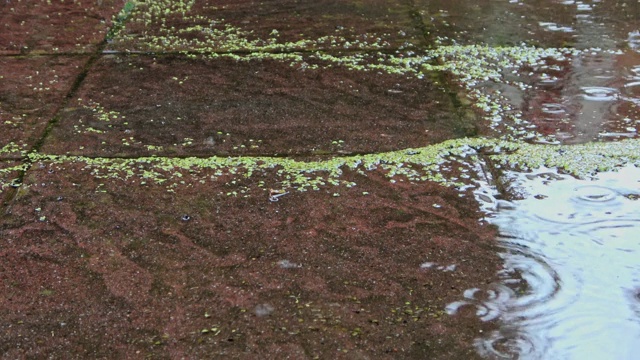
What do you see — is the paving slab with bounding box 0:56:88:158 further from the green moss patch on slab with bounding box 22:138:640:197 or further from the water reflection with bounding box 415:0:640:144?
the water reflection with bounding box 415:0:640:144

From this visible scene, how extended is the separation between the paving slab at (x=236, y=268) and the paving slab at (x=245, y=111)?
0.32 m

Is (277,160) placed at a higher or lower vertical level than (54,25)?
higher

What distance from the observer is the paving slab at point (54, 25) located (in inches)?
175

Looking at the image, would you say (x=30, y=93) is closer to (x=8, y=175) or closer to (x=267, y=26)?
(x=8, y=175)

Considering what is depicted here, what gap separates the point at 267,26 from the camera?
483 cm

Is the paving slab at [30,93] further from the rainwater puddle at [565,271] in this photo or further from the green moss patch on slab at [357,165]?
the rainwater puddle at [565,271]

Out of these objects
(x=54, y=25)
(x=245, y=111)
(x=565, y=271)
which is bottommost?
(x=54, y=25)

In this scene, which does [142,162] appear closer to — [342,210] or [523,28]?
[342,210]

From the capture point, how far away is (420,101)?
3676 mm

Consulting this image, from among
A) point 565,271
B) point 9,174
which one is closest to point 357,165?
point 565,271

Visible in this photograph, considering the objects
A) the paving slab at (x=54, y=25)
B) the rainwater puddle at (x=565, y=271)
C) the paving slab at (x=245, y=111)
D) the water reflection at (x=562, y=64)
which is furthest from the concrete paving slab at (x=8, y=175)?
the water reflection at (x=562, y=64)

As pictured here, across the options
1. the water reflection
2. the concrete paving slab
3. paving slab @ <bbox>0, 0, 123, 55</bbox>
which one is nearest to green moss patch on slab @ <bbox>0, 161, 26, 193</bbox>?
the concrete paving slab

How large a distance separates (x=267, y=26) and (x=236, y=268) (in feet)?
8.95

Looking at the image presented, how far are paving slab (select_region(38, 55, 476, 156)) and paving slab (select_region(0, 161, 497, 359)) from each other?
32 centimetres
